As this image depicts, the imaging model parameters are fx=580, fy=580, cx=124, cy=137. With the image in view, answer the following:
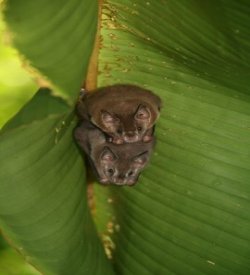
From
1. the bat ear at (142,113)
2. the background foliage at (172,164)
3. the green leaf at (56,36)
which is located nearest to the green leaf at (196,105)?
the background foliage at (172,164)

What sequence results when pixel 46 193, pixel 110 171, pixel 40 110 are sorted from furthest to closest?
1. pixel 110 171
2. pixel 46 193
3. pixel 40 110

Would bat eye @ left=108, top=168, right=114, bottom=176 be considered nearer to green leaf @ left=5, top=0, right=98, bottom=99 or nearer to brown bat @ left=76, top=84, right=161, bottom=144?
brown bat @ left=76, top=84, right=161, bottom=144

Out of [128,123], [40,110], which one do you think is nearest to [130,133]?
[128,123]

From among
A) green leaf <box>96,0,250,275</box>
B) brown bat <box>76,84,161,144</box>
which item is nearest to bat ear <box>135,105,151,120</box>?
brown bat <box>76,84,161,144</box>

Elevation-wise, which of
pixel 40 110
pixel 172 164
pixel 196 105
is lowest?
pixel 172 164

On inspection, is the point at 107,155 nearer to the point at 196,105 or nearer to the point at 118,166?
the point at 118,166
